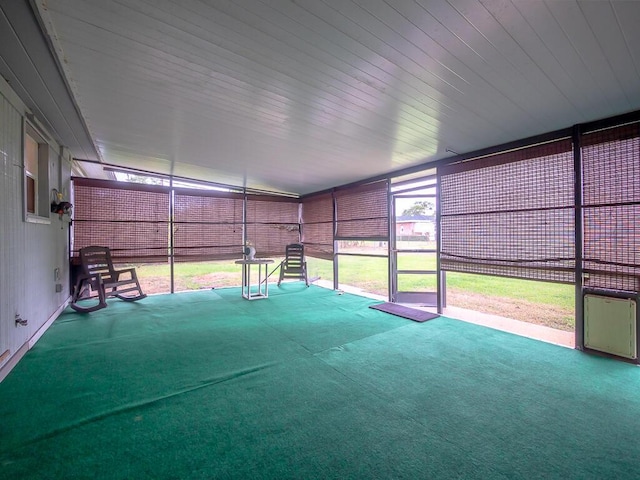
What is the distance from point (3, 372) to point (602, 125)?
6.05m

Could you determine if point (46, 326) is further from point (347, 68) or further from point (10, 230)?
point (347, 68)

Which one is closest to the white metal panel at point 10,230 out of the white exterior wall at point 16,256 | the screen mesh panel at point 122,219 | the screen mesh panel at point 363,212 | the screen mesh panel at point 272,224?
the white exterior wall at point 16,256

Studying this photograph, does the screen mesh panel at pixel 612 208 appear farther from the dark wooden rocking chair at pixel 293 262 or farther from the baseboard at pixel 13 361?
the baseboard at pixel 13 361

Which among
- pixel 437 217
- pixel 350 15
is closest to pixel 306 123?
pixel 350 15

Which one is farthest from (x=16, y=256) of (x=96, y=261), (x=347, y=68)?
(x=347, y=68)

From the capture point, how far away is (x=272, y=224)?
7.63 meters

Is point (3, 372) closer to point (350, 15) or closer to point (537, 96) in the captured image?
point (350, 15)

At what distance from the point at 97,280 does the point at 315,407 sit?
4673 millimetres

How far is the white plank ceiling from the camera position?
1.69 meters

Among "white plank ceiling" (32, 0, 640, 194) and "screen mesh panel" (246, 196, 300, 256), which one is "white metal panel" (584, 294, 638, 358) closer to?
"white plank ceiling" (32, 0, 640, 194)

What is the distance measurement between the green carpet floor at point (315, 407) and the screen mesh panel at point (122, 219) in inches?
102

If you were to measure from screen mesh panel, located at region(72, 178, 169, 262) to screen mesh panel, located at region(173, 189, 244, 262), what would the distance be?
0.92 ft

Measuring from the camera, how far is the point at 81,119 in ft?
11.5

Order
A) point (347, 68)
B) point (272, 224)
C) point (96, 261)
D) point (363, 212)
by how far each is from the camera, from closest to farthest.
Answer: point (347, 68) < point (96, 261) < point (363, 212) < point (272, 224)
